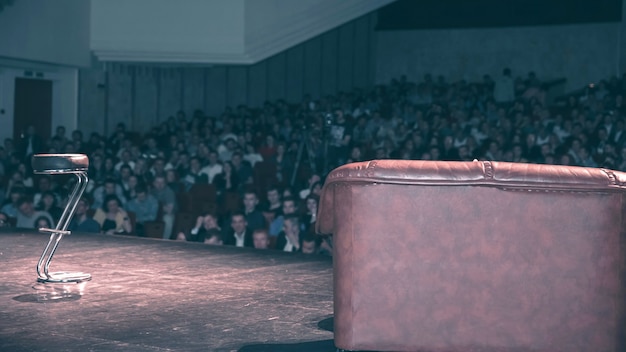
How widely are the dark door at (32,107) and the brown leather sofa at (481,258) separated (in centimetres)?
974

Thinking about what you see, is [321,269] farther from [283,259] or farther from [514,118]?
[514,118]

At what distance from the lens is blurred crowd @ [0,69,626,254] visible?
7840 mm

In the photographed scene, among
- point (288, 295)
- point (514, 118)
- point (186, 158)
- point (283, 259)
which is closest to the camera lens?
point (288, 295)

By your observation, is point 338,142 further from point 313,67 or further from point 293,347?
point 293,347

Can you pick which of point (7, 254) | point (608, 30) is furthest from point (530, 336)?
point (608, 30)

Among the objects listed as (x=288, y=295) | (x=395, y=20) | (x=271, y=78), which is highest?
(x=395, y=20)

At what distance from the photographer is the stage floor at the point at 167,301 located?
3.33m

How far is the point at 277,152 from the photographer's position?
10594 millimetres

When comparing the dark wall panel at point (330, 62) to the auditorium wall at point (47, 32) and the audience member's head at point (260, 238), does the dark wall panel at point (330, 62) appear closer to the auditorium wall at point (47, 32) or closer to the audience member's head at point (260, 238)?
the auditorium wall at point (47, 32)

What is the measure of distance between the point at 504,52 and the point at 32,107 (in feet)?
27.2

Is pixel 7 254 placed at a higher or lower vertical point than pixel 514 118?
lower

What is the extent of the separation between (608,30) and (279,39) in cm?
614

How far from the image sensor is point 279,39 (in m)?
12.4

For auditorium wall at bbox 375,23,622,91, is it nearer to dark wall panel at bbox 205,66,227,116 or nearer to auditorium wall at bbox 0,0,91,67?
dark wall panel at bbox 205,66,227,116
